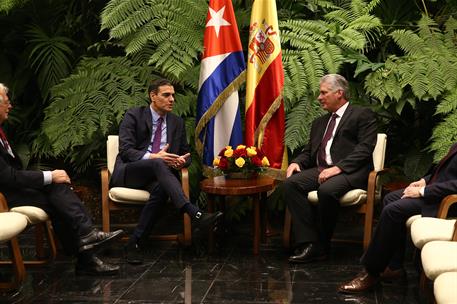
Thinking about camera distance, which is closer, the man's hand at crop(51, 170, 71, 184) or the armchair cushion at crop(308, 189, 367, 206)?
the man's hand at crop(51, 170, 71, 184)

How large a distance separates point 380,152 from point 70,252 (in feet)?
6.99

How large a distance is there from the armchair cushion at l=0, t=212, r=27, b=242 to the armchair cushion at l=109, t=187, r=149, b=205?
1.00 meters

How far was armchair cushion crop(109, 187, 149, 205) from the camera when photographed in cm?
489

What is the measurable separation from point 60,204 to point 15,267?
54cm

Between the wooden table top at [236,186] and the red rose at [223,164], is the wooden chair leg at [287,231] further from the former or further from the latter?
the red rose at [223,164]

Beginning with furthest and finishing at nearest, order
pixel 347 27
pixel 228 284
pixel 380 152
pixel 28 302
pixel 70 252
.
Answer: pixel 347 27
pixel 380 152
pixel 70 252
pixel 228 284
pixel 28 302

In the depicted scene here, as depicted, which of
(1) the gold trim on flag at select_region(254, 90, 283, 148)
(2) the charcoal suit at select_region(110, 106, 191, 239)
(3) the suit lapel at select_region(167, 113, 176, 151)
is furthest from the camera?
(1) the gold trim on flag at select_region(254, 90, 283, 148)

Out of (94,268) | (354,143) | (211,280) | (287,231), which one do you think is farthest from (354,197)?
(94,268)

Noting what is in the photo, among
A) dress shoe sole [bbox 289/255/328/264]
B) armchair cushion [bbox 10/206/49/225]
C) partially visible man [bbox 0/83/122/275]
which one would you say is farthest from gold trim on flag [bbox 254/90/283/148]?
armchair cushion [bbox 10/206/49/225]

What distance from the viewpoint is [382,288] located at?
4.02 m

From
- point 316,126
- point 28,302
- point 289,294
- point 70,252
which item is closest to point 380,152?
point 316,126

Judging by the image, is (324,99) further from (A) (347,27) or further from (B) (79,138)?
(B) (79,138)

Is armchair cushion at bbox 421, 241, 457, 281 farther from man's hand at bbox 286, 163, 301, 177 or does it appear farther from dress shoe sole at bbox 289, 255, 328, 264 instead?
man's hand at bbox 286, 163, 301, 177

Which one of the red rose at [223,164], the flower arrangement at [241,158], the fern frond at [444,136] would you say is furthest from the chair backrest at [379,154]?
the red rose at [223,164]
